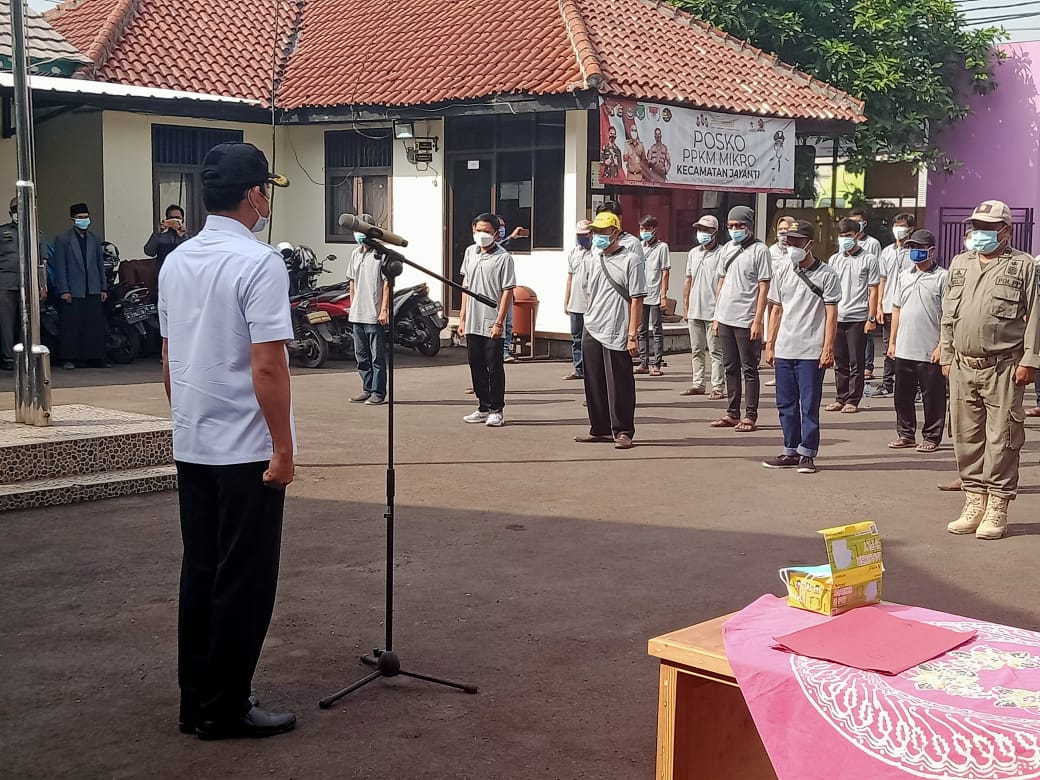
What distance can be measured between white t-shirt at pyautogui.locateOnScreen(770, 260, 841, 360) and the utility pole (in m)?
5.16

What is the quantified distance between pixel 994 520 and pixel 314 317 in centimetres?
1034

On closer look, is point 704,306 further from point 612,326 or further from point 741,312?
point 612,326

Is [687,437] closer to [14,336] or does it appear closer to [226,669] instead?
[226,669]

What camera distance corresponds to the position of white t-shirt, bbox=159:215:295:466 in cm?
420

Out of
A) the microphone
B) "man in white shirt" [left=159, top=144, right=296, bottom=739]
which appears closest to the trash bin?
the microphone

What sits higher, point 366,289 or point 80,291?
point 366,289

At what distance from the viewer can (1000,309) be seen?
7.29 m

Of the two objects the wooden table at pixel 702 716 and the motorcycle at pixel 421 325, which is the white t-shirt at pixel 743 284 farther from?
the wooden table at pixel 702 716

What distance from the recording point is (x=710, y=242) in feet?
44.7

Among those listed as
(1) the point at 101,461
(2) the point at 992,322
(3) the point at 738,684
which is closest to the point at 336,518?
(1) the point at 101,461

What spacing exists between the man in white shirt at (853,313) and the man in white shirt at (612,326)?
3.34 meters

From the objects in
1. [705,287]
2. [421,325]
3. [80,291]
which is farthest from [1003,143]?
[80,291]

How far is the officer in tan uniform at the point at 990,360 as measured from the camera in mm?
7281

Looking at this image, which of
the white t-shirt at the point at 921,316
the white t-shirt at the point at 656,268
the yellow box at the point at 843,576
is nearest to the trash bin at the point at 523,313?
the white t-shirt at the point at 656,268
